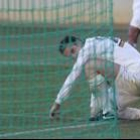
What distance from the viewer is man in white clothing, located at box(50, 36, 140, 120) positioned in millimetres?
7090

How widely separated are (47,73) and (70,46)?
34.4 inches

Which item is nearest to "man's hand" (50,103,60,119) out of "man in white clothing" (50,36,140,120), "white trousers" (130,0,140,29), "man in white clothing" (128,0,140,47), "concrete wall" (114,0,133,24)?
"man in white clothing" (50,36,140,120)

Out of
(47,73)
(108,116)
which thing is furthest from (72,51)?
(108,116)

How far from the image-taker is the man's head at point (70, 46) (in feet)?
23.2

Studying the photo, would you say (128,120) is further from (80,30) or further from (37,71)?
(80,30)

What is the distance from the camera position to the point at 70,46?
724 cm

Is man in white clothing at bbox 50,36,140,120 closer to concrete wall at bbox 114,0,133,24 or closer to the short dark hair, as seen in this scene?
the short dark hair

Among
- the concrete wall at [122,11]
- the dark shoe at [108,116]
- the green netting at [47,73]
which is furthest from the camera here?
the concrete wall at [122,11]

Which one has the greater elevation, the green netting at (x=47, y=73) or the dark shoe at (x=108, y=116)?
the green netting at (x=47, y=73)

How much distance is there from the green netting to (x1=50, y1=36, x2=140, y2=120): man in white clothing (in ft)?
0.27

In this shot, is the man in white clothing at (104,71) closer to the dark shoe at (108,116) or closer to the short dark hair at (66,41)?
the short dark hair at (66,41)

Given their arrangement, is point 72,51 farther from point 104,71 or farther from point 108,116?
point 108,116

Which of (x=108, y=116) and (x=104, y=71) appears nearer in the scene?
(x=104, y=71)

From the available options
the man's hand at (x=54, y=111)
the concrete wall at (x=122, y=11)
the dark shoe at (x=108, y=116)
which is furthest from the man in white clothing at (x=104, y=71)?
the concrete wall at (x=122, y=11)
